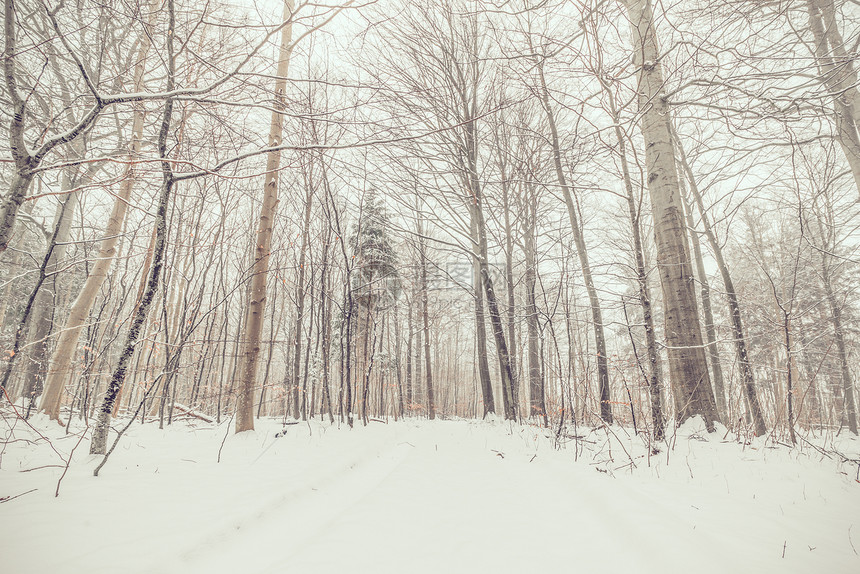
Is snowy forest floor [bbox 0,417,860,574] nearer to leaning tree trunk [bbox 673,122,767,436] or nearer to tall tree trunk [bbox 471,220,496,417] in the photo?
leaning tree trunk [bbox 673,122,767,436]

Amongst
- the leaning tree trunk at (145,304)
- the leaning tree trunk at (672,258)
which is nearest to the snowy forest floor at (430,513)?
the leaning tree trunk at (145,304)

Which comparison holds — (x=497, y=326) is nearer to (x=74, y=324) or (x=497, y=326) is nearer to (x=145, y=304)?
(x=145, y=304)

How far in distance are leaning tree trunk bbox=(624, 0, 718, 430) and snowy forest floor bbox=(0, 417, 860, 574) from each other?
524mm

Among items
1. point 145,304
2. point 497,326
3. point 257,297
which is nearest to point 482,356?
point 497,326

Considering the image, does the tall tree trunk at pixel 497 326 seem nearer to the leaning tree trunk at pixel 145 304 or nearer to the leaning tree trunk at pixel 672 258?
the leaning tree trunk at pixel 672 258

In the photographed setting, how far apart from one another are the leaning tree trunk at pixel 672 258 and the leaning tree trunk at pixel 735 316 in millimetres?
528

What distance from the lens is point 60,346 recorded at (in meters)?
5.14

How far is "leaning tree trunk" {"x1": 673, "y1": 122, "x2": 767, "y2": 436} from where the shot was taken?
498 cm

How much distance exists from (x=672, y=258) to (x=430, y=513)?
4004mm

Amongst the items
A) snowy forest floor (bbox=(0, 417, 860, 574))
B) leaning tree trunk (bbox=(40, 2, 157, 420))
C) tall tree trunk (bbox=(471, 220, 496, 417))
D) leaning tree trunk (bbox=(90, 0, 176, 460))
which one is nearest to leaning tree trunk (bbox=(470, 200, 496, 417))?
tall tree trunk (bbox=(471, 220, 496, 417))

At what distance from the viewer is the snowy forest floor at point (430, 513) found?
1475mm

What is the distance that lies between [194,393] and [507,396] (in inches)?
288

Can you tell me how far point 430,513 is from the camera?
2117mm

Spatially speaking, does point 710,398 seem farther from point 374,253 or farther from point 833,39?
point 374,253
